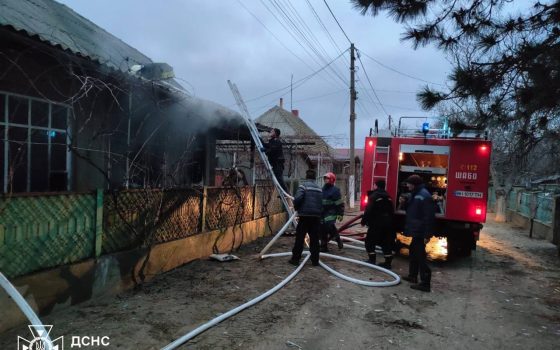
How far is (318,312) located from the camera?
514 cm

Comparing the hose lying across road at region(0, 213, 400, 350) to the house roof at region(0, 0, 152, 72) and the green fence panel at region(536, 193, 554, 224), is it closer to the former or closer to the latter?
the house roof at region(0, 0, 152, 72)

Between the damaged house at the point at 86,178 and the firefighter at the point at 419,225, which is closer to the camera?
the damaged house at the point at 86,178

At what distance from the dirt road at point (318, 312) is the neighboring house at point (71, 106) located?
1.73 m

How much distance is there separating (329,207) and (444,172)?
2.60m

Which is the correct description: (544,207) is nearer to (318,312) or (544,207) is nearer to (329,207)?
(329,207)

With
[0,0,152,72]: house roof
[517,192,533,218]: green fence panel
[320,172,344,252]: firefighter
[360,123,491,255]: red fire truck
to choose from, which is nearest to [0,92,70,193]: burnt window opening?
[0,0,152,72]: house roof

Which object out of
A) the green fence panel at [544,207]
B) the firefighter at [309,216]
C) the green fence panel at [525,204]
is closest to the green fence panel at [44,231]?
the firefighter at [309,216]

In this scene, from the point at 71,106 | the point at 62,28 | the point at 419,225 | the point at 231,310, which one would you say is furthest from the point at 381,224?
the point at 62,28

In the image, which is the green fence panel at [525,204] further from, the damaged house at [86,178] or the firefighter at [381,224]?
the damaged house at [86,178]

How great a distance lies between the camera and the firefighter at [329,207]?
28.1 ft

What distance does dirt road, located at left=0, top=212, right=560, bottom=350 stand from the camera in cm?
425

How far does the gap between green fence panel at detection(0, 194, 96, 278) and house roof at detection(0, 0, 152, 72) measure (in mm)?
1952

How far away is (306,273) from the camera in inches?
273

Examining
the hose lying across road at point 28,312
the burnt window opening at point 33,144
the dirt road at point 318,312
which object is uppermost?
the burnt window opening at point 33,144
